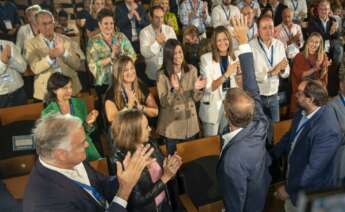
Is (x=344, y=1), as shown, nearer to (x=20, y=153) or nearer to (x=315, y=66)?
(x=315, y=66)

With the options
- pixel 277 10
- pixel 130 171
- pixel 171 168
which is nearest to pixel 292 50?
pixel 277 10

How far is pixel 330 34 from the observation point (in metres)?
5.33

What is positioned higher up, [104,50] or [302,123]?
[104,50]

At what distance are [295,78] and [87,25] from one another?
3.20m

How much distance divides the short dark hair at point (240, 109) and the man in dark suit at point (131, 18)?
329 cm

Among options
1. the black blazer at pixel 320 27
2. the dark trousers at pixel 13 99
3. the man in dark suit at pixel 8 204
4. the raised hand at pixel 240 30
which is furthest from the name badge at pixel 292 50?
the man in dark suit at pixel 8 204

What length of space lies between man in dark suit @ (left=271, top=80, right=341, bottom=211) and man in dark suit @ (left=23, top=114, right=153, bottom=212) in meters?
1.04

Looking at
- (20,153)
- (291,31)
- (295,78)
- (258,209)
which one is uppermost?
(291,31)

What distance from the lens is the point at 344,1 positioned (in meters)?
7.17

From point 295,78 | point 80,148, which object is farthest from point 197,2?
point 80,148

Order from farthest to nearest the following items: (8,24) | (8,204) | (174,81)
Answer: (8,24) → (8,204) → (174,81)

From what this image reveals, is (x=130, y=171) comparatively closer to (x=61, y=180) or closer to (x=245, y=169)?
(x=61, y=180)

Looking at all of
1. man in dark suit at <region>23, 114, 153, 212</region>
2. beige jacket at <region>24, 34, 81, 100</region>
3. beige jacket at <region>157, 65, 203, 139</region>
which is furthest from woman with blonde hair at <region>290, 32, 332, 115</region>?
man in dark suit at <region>23, 114, 153, 212</region>

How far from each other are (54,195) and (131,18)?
3769mm
